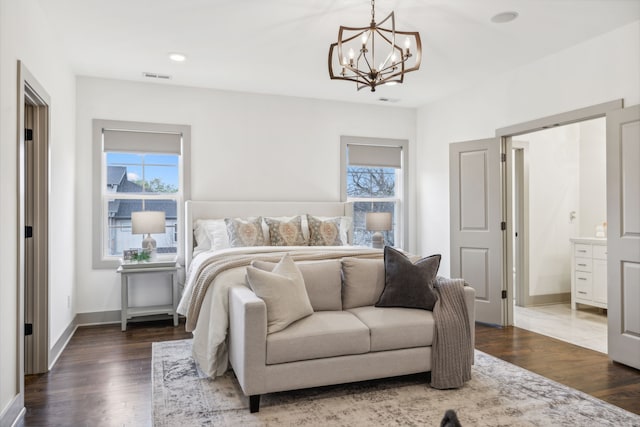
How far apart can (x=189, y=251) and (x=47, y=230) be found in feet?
5.21

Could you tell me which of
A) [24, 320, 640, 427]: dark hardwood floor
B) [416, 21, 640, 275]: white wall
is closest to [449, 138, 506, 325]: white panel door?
[416, 21, 640, 275]: white wall

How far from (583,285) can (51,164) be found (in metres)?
5.86

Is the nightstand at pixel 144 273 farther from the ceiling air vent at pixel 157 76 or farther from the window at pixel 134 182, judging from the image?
the ceiling air vent at pixel 157 76

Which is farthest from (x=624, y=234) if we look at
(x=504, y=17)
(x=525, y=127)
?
(x=504, y=17)

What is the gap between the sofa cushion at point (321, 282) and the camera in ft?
10.5

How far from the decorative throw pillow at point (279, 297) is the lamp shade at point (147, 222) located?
222cm

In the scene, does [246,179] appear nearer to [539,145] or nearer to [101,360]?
[101,360]

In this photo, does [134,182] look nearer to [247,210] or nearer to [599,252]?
[247,210]

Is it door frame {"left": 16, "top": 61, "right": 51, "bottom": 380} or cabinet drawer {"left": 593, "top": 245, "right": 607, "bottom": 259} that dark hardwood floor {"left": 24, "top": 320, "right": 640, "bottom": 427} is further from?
cabinet drawer {"left": 593, "top": 245, "right": 607, "bottom": 259}

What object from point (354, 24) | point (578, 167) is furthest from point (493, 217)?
point (354, 24)

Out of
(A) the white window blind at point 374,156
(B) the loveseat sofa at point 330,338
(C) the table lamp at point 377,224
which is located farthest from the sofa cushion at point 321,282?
(A) the white window blind at point 374,156

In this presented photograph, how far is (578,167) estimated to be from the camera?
588 cm

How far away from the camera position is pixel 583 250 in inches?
211

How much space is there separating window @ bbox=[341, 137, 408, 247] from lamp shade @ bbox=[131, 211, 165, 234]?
2.36 metres
